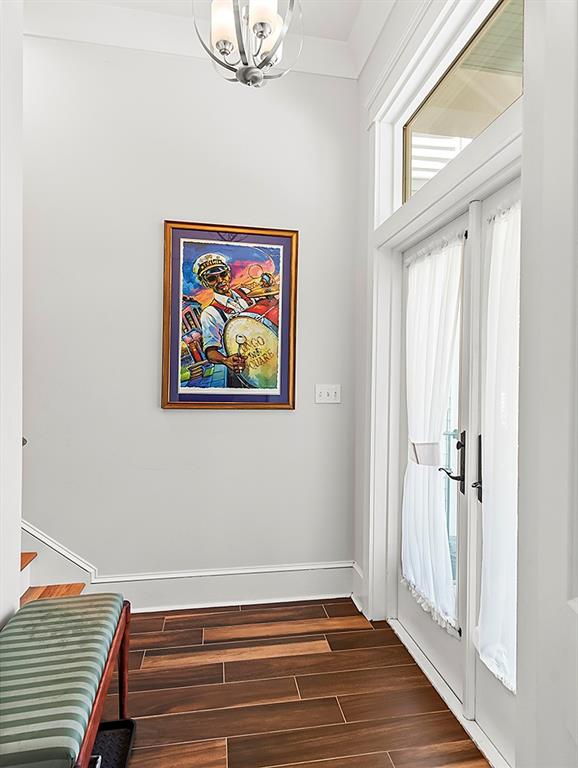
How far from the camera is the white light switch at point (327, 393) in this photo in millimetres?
2992

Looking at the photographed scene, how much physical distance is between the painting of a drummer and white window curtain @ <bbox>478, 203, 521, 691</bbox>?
4.71ft

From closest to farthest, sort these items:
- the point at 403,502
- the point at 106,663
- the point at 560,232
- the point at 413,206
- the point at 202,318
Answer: the point at 560,232 < the point at 106,663 < the point at 413,206 < the point at 403,502 < the point at 202,318

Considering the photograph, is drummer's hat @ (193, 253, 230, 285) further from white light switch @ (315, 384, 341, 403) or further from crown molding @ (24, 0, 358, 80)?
crown molding @ (24, 0, 358, 80)

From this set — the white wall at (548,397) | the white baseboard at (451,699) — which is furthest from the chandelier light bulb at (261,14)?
the white baseboard at (451,699)

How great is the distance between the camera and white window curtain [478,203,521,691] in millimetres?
1663

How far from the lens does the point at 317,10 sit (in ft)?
8.84

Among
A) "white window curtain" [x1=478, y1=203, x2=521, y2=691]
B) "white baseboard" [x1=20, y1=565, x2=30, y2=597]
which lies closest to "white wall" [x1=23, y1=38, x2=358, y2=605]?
"white baseboard" [x1=20, y1=565, x2=30, y2=597]

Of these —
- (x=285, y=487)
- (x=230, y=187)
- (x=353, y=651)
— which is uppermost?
(x=230, y=187)

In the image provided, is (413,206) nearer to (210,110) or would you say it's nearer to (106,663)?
(210,110)

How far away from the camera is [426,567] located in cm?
229

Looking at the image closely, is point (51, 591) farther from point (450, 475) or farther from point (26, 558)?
point (450, 475)

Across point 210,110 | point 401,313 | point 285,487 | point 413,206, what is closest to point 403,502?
point 285,487

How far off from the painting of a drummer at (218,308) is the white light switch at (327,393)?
48cm

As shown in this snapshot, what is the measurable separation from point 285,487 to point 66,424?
1.26 meters
